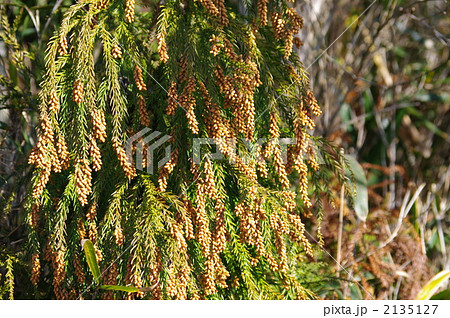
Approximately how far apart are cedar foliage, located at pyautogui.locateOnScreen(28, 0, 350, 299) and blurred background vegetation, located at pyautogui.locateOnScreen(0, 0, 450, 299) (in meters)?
0.18

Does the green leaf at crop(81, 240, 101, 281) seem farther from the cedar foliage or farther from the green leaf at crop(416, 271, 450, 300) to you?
the green leaf at crop(416, 271, 450, 300)

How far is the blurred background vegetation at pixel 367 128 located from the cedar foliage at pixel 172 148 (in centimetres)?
18

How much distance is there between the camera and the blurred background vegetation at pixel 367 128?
4.83 ft

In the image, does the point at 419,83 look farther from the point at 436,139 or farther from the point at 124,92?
the point at 124,92

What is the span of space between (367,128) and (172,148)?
1805 mm

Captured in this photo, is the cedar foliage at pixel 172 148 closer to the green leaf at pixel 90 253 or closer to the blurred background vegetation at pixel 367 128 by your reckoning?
the green leaf at pixel 90 253

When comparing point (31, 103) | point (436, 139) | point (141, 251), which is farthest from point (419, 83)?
point (141, 251)

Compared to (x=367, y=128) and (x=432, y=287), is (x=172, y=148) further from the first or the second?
(x=367, y=128)

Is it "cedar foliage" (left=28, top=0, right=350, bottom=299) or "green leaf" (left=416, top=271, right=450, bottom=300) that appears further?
"green leaf" (left=416, top=271, right=450, bottom=300)

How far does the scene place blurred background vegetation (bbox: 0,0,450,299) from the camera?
4.83 ft

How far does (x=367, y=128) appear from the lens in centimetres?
262

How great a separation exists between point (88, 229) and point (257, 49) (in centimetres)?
48

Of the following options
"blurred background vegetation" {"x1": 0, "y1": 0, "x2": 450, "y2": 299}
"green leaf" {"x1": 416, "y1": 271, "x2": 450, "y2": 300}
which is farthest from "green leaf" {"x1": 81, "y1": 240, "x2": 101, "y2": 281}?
"green leaf" {"x1": 416, "y1": 271, "x2": 450, "y2": 300}

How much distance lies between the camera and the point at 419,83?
8.21 feet
